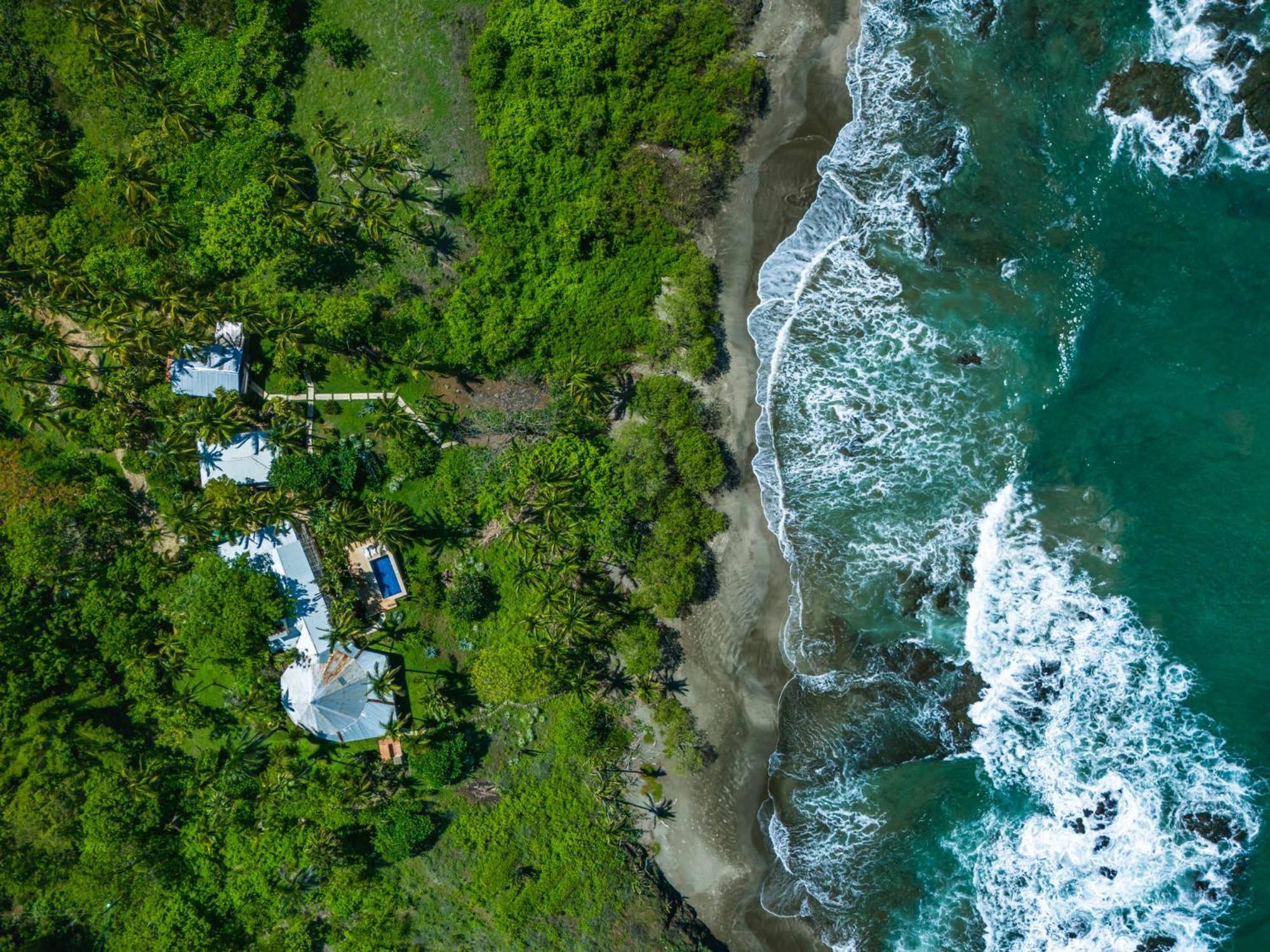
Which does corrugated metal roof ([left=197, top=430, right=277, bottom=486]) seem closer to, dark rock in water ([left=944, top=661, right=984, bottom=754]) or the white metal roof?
the white metal roof

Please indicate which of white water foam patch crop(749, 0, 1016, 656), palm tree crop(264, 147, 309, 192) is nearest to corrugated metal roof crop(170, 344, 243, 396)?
palm tree crop(264, 147, 309, 192)

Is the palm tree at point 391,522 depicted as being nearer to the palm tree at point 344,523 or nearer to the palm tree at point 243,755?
the palm tree at point 344,523

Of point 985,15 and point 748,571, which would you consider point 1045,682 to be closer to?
point 748,571

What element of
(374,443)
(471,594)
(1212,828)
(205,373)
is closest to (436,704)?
(471,594)

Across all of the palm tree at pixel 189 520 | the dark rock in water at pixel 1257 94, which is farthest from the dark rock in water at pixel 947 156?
the palm tree at pixel 189 520

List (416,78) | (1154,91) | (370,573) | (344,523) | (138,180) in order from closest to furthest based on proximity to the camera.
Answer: (344,523) < (1154,91) < (138,180) < (370,573) < (416,78)

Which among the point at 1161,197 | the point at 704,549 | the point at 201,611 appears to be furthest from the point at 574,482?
the point at 1161,197

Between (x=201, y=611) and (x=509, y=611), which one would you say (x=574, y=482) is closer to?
(x=509, y=611)
